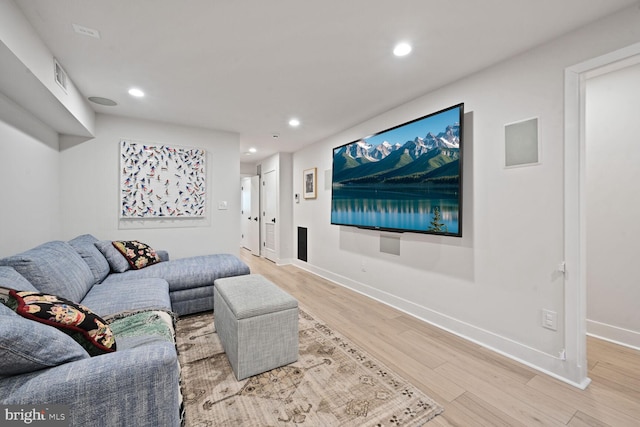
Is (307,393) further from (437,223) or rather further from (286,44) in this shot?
(286,44)

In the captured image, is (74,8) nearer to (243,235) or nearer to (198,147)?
(198,147)

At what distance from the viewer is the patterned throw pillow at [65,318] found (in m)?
1.13

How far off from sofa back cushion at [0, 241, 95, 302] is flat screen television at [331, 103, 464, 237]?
2.84m

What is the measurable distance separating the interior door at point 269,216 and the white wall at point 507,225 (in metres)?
3.27

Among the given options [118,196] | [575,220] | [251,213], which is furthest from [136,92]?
[251,213]

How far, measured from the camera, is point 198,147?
13.1 feet

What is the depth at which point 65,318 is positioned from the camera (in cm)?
117

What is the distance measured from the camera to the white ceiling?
5.33 feet

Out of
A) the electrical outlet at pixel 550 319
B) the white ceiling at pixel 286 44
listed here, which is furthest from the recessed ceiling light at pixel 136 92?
the electrical outlet at pixel 550 319

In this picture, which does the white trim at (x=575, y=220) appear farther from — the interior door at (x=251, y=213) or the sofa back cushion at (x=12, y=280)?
the interior door at (x=251, y=213)

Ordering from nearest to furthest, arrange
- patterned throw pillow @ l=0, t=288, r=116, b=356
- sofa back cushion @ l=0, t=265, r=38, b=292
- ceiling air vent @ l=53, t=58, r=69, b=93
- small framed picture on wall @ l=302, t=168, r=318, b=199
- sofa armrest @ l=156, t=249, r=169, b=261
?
patterned throw pillow @ l=0, t=288, r=116, b=356, sofa back cushion @ l=0, t=265, r=38, b=292, ceiling air vent @ l=53, t=58, r=69, b=93, sofa armrest @ l=156, t=249, r=169, b=261, small framed picture on wall @ l=302, t=168, r=318, b=199

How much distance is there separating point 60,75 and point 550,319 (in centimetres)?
427

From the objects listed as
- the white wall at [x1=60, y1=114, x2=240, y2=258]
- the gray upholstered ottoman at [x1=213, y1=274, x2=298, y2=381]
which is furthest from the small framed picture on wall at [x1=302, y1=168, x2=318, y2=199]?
the gray upholstered ottoman at [x1=213, y1=274, x2=298, y2=381]

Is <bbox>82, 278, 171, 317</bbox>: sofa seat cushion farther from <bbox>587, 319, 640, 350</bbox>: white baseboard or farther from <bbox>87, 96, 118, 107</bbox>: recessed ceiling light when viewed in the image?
<bbox>587, 319, 640, 350</bbox>: white baseboard
